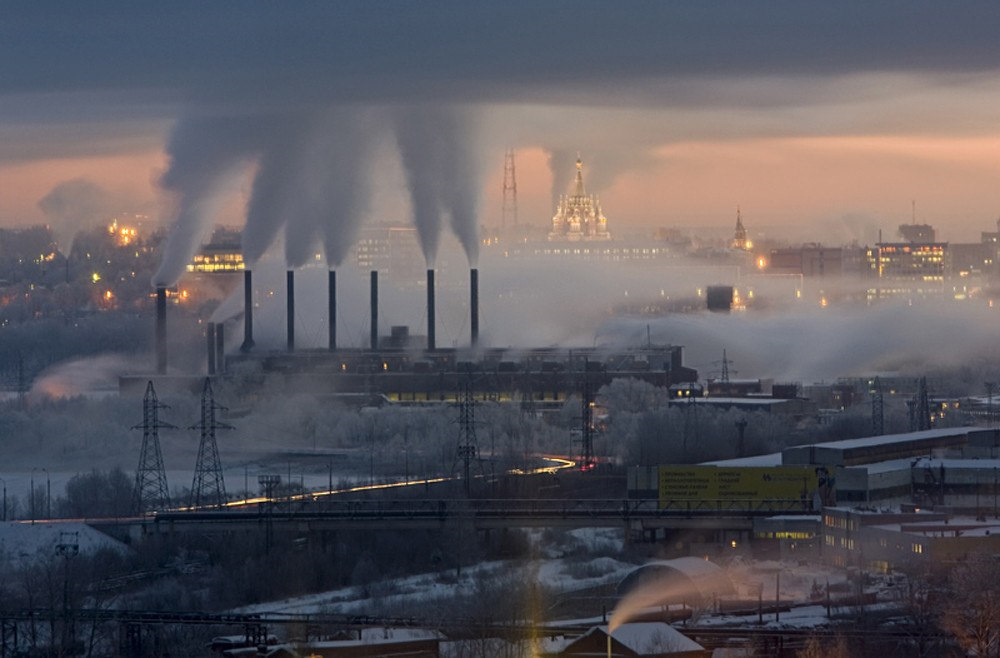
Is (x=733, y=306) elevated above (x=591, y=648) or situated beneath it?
elevated above

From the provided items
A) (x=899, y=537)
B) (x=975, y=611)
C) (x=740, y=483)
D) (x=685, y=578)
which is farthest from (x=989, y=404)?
(x=975, y=611)

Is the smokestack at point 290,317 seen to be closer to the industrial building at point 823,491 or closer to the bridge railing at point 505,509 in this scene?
the industrial building at point 823,491

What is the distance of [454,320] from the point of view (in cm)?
5197

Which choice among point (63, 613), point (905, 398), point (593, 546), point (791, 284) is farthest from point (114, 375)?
point (791, 284)

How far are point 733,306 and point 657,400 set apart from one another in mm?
22890

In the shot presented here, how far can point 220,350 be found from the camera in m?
40.8

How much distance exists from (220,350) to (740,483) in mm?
16885

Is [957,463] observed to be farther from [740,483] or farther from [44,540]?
[44,540]

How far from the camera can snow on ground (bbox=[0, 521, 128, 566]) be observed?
22.8 meters

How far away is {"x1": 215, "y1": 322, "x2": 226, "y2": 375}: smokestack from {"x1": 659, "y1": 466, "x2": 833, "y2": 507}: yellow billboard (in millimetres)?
15622

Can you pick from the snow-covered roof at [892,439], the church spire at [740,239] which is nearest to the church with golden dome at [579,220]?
the church spire at [740,239]

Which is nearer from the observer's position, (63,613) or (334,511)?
(63,613)

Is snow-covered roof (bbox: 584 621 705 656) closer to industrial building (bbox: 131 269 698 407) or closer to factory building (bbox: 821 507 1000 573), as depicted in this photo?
factory building (bbox: 821 507 1000 573)

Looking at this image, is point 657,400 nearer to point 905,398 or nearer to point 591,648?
point 905,398
